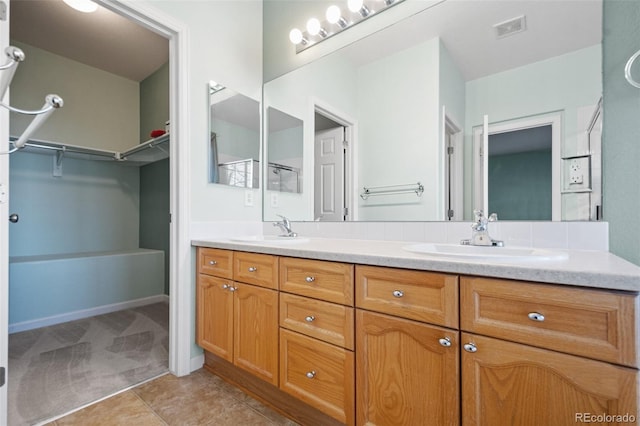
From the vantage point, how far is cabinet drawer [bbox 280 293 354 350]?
1.11 meters

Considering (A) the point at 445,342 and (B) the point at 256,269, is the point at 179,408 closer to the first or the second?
(B) the point at 256,269

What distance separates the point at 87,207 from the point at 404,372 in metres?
3.71

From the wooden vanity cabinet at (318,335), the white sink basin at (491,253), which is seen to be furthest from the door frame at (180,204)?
the white sink basin at (491,253)

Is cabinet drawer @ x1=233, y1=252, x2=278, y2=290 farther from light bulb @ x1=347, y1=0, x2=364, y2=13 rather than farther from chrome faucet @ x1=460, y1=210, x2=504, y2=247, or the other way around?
light bulb @ x1=347, y1=0, x2=364, y2=13

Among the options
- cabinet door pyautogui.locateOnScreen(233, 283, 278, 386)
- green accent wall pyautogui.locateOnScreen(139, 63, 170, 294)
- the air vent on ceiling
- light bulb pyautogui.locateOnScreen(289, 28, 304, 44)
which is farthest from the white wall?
green accent wall pyautogui.locateOnScreen(139, 63, 170, 294)

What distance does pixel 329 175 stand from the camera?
1964mm

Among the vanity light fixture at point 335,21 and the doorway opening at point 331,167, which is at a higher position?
the vanity light fixture at point 335,21

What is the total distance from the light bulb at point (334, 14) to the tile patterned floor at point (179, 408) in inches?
88.3

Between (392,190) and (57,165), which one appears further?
(57,165)

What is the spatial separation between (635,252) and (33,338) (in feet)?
11.9

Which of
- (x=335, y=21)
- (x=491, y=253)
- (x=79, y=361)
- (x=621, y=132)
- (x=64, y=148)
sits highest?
(x=335, y=21)

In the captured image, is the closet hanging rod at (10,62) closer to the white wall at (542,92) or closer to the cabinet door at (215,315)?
the cabinet door at (215,315)

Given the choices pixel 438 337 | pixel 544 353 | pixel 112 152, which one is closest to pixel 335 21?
pixel 438 337

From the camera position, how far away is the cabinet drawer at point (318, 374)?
3.62ft
